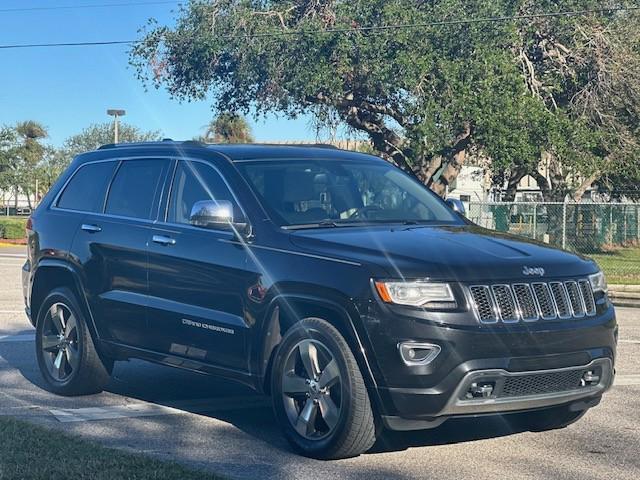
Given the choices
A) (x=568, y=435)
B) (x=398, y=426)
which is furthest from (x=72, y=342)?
Answer: (x=568, y=435)

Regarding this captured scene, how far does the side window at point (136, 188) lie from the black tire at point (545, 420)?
3.06 metres

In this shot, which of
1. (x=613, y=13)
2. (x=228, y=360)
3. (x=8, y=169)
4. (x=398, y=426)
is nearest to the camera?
(x=398, y=426)

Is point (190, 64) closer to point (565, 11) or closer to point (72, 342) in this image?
point (565, 11)

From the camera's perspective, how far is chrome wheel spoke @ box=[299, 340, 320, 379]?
226 inches

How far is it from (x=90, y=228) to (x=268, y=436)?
236 cm

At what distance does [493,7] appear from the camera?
28625 millimetres

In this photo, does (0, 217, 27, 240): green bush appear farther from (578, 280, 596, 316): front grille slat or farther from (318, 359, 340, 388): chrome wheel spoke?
(578, 280, 596, 316): front grille slat

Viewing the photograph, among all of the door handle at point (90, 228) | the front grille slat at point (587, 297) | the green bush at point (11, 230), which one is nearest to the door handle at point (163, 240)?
the door handle at point (90, 228)

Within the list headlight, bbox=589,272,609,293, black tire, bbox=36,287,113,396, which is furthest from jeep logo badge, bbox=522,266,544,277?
black tire, bbox=36,287,113,396

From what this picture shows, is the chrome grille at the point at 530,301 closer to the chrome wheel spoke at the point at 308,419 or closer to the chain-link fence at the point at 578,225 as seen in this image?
the chrome wheel spoke at the point at 308,419

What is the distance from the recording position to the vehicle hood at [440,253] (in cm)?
543

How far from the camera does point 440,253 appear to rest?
5.61m

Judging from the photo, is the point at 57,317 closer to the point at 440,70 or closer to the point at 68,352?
the point at 68,352

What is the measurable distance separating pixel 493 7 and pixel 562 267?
2414 centimetres
